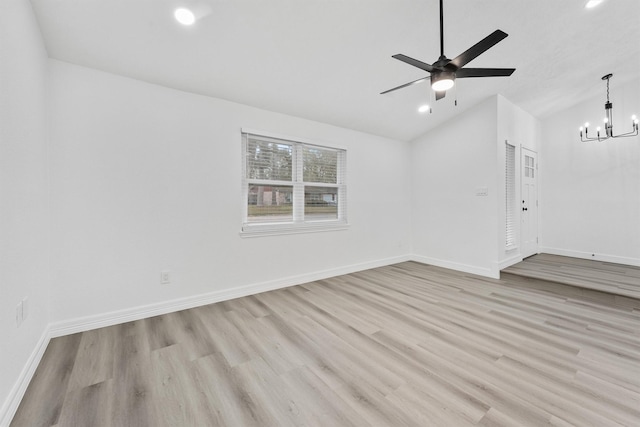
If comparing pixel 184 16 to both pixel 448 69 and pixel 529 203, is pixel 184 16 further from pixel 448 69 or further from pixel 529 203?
pixel 529 203

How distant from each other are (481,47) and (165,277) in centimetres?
356

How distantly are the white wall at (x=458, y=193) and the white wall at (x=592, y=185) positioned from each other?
96.8 inches

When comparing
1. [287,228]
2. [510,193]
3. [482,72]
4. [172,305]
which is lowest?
[172,305]

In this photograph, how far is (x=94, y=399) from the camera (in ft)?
5.32

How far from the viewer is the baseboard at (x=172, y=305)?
2.43m

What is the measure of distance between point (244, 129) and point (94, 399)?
2.86 meters

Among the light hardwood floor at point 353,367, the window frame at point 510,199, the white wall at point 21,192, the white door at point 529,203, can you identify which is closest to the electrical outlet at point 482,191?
the window frame at point 510,199

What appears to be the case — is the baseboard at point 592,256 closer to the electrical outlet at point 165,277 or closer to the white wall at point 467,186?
the white wall at point 467,186

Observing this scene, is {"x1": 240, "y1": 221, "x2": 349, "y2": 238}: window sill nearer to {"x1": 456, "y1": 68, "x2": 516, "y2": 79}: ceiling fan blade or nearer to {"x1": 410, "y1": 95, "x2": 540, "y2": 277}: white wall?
{"x1": 410, "y1": 95, "x2": 540, "y2": 277}: white wall

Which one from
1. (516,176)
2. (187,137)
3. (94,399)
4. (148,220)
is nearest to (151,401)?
(94,399)

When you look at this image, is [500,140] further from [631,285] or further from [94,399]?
[94,399]

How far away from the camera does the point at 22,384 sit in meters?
1.66

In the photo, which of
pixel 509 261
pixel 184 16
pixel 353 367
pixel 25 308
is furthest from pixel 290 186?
pixel 509 261

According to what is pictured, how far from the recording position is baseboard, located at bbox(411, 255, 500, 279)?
13.5ft
